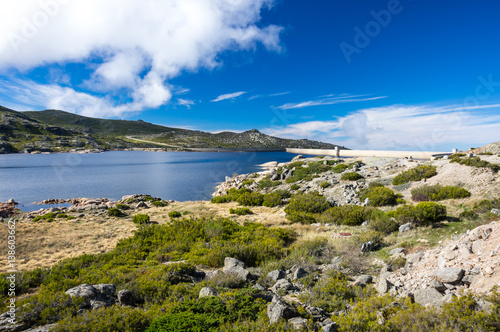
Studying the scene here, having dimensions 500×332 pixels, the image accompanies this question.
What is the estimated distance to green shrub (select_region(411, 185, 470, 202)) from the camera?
570 inches

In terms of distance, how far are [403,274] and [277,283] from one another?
3767mm

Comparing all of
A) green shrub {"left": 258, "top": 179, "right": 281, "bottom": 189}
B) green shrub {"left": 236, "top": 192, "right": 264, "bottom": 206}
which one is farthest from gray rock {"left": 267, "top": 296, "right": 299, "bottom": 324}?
green shrub {"left": 258, "top": 179, "right": 281, "bottom": 189}

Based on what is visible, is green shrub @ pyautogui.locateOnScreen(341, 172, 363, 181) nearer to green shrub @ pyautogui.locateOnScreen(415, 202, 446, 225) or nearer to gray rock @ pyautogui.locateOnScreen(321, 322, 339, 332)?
green shrub @ pyautogui.locateOnScreen(415, 202, 446, 225)


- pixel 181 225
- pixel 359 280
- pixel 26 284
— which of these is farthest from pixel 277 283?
pixel 181 225

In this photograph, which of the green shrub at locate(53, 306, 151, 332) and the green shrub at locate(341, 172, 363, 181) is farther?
the green shrub at locate(341, 172, 363, 181)

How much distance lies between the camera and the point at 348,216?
14266 millimetres

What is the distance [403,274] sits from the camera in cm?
707

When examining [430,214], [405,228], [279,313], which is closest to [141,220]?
[279,313]

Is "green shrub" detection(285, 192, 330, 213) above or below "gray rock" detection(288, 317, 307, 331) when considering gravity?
below

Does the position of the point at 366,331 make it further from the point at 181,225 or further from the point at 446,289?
the point at 181,225

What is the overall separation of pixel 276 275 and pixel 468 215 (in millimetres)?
10474

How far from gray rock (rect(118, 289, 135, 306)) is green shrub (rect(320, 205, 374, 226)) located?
11.7m

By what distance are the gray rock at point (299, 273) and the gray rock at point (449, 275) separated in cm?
341

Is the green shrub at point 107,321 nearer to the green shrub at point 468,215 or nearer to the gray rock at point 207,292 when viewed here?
the gray rock at point 207,292
